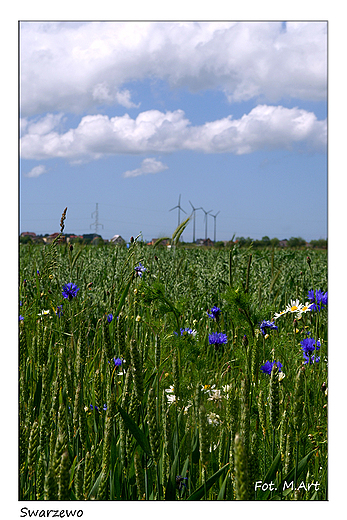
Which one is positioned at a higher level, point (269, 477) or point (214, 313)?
point (214, 313)

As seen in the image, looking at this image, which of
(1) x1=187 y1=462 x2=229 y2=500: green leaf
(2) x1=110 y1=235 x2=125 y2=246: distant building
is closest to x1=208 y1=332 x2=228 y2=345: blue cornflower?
(2) x1=110 y1=235 x2=125 y2=246: distant building

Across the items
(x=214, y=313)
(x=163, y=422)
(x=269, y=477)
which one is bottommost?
(x=269, y=477)

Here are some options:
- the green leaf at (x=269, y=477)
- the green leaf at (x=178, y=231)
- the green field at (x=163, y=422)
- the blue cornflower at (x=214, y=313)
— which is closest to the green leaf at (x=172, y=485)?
the green field at (x=163, y=422)

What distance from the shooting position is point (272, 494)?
3.90 feet

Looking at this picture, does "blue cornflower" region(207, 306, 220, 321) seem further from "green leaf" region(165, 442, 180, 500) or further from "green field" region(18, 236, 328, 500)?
"green leaf" region(165, 442, 180, 500)

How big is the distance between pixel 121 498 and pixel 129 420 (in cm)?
41

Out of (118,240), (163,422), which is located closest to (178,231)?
(118,240)

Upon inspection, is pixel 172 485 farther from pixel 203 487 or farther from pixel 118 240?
pixel 118 240

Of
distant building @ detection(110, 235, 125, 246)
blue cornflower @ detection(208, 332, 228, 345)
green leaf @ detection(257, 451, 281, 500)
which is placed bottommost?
green leaf @ detection(257, 451, 281, 500)

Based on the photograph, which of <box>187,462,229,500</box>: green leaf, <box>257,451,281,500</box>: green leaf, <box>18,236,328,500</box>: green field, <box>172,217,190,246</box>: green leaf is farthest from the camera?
<box>172,217,190,246</box>: green leaf

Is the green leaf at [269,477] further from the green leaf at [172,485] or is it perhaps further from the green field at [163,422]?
the green leaf at [172,485]
